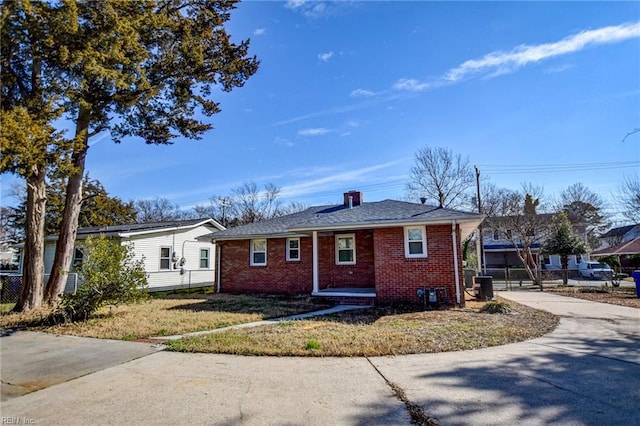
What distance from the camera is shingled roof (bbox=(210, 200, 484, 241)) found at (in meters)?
11.5

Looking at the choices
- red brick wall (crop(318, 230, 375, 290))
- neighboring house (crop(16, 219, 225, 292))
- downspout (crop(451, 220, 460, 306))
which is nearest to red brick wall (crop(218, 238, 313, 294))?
Result: red brick wall (crop(318, 230, 375, 290))

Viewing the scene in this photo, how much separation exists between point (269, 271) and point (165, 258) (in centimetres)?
800

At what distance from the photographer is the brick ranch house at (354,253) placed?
11633mm

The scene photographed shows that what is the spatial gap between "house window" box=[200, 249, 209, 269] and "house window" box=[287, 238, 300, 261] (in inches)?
379

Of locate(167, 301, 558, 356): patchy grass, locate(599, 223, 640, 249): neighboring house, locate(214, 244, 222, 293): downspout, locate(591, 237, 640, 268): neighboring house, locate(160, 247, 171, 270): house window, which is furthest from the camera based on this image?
locate(599, 223, 640, 249): neighboring house


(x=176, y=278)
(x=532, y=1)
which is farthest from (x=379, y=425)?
(x=176, y=278)

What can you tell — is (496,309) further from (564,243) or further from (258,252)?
(564,243)

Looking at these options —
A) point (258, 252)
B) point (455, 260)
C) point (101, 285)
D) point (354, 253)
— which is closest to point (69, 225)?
point (101, 285)

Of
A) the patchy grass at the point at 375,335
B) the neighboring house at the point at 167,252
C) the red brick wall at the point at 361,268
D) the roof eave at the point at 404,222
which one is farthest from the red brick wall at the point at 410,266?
the neighboring house at the point at 167,252

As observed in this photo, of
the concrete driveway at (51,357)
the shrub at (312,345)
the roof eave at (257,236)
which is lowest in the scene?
the concrete driveway at (51,357)

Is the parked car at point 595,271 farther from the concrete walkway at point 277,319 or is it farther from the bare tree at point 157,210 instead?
the bare tree at point 157,210

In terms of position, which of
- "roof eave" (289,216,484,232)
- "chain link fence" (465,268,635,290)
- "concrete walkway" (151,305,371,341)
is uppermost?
"roof eave" (289,216,484,232)

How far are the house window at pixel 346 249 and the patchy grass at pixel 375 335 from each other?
501cm

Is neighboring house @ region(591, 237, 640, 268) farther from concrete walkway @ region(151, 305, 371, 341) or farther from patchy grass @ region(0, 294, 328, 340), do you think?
patchy grass @ region(0, 294, 328, 340)
